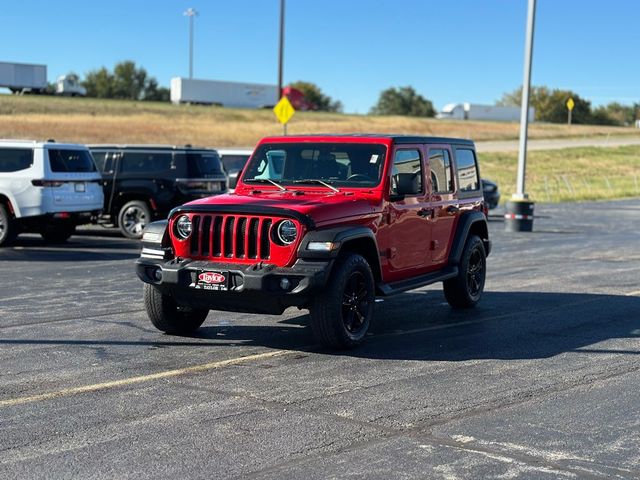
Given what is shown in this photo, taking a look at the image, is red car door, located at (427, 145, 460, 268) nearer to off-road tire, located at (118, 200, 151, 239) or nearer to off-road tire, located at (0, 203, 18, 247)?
off-road tire, located at (0, 203, 18, 247)

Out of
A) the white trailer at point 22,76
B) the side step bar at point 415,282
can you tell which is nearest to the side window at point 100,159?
the side step bar at point 415,282

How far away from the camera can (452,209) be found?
35.0 feet

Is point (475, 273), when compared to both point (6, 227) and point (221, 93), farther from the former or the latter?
point (221, 93)

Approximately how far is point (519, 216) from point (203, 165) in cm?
752

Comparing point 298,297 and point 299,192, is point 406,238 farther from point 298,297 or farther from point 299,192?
point 298,297

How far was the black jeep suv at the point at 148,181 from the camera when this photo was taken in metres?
19.4

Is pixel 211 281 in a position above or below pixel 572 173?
above

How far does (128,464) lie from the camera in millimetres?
5348

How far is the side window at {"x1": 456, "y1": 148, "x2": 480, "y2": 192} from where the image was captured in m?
11.1

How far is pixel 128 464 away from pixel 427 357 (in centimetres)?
358

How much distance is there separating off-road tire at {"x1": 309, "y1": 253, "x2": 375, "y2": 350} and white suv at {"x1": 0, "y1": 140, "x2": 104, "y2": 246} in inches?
383

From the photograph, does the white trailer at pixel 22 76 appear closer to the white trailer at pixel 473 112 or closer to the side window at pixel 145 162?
the white trailer at pixel 473 112

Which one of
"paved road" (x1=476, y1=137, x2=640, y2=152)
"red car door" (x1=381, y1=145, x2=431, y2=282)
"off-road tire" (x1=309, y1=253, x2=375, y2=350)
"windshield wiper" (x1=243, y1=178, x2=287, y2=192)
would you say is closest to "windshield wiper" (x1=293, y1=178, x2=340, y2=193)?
"windshield wiper" (x1=243, y1=178, x2=287, y2=192)

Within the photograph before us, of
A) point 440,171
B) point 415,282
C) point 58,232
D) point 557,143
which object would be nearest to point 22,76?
point 557,143
